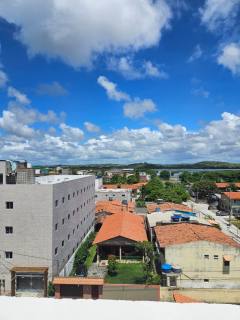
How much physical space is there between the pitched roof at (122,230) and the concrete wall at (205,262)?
867 centimetres

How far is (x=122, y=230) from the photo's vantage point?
38.9 m

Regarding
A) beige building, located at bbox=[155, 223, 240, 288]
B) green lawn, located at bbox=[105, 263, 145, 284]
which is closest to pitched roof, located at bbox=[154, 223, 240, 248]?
beige building, located at bbox=[155, 223, 240, 288]

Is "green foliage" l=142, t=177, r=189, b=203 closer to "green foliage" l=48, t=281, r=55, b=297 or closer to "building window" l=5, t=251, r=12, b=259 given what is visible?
"green foliage" l=48, t=281, r=55, b=297

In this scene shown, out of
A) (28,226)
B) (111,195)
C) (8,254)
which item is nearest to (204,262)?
(28,226)

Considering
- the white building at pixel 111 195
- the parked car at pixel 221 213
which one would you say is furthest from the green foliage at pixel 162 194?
the parked car at pixel 221 213

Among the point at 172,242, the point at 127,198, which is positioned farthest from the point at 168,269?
the point at 127,198

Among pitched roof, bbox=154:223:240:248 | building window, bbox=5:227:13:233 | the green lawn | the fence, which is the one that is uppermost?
building window, bbox=5:227:13:233

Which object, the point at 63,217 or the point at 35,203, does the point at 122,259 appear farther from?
the point at 35,203

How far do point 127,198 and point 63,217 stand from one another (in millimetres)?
46960

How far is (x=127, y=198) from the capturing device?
7838cm

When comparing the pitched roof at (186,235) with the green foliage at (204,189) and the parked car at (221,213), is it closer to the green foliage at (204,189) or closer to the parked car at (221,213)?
the parked car at (221,213)

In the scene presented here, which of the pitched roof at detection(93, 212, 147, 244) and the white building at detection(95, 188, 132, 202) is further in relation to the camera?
the white building at detection(95, 188, 132, 202)

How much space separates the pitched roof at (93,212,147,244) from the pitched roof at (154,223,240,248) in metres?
2.70

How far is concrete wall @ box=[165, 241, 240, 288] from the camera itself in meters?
28.3
